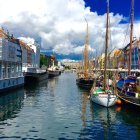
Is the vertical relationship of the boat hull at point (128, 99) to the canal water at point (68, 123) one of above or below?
above

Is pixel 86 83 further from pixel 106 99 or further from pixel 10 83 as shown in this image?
pixel 106 99

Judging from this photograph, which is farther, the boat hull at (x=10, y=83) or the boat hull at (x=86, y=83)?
the boat hull at (x=86, y=83)

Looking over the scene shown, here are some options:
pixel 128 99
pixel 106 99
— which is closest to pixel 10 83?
pixel 106 99

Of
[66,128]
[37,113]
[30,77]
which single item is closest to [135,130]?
[66,128]

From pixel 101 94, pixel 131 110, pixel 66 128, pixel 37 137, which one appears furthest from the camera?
pixel 101 94

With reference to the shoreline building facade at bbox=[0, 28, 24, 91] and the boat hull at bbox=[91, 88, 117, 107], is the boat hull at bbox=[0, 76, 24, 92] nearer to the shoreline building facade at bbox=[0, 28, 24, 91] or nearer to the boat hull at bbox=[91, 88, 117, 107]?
the shoreline building facade at bbox=[0, 28, 24, 91]

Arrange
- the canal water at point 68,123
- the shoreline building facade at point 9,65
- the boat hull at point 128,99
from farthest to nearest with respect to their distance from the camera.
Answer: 1. the shoreline building facade at point 9,65
2. the boat hull at point 128,99
3. the canal water at point 68,123

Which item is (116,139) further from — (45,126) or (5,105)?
(5,105)

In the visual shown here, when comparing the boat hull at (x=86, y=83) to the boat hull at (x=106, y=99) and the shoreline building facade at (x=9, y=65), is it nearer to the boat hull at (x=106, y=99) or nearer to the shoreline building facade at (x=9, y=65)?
the shoreline building facade at (x=9, y=65)

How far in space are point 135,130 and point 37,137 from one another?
1015cm

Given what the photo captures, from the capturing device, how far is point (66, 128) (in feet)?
102

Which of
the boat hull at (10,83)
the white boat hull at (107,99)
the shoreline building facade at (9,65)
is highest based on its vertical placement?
the shoreline building facade at (9,65)

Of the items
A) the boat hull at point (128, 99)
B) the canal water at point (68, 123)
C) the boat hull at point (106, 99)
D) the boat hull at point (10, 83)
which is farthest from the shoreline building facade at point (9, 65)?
the boat hull at point (128, 99)

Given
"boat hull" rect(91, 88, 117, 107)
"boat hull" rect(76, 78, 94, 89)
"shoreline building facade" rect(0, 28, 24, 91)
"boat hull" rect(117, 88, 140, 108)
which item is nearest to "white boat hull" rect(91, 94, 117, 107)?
"boat hull" rect(91, 88, 117, 107)
